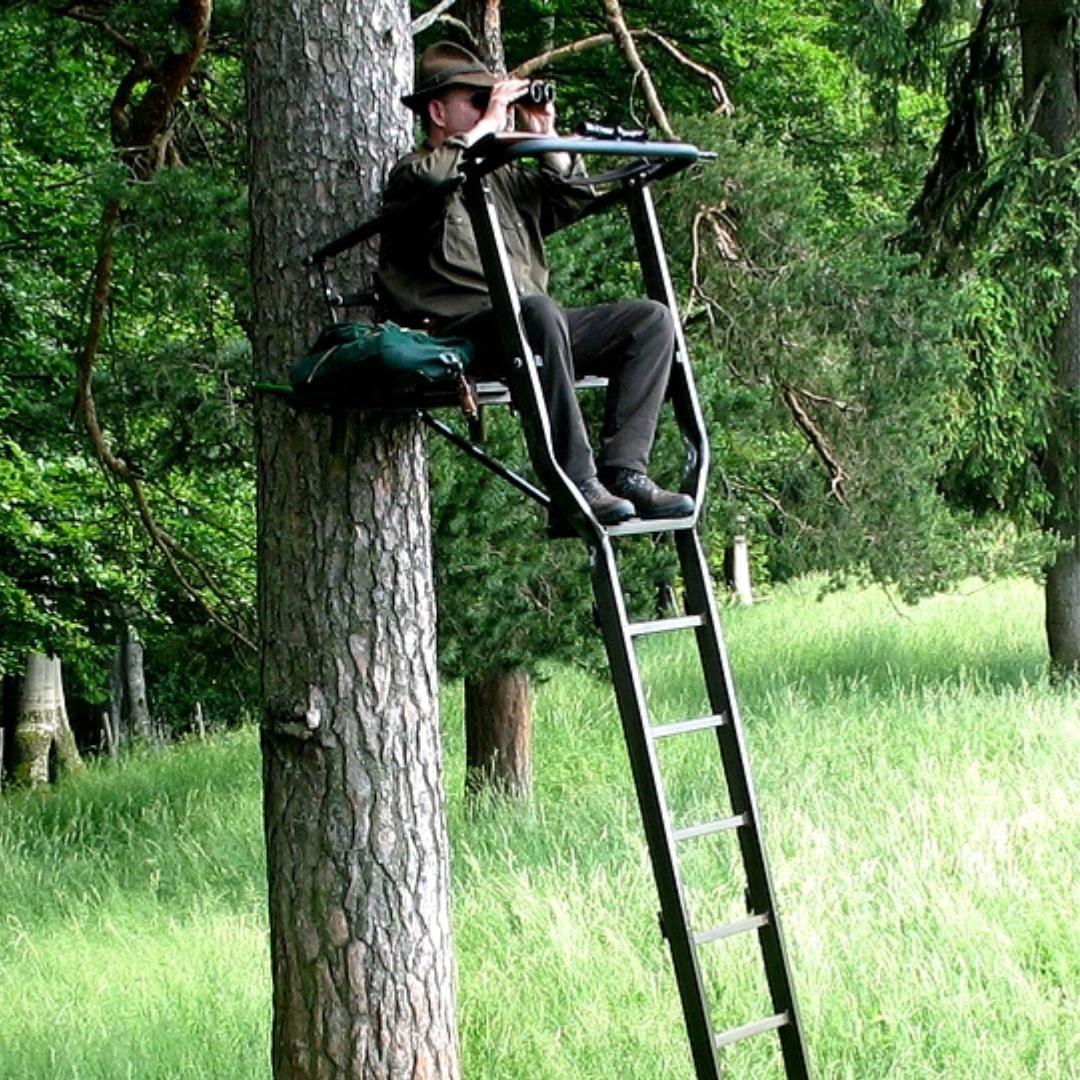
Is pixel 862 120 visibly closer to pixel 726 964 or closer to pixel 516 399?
pixel 726 964

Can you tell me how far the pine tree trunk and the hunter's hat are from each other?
15.3 m

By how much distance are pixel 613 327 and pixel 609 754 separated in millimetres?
8065

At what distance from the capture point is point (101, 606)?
58.7 ft

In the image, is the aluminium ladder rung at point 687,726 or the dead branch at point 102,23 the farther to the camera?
the dead branch at point 102,23

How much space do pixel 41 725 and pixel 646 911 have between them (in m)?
14.0

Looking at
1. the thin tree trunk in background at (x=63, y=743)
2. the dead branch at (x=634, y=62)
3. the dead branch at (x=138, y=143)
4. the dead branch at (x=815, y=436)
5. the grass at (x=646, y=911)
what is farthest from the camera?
the thin tree trunk in background at (x=63, y=743)

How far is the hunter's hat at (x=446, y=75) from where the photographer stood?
4.65 m

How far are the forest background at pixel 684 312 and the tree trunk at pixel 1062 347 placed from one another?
0.04m

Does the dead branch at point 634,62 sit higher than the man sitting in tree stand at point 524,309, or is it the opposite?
the dead branch at point 634,62

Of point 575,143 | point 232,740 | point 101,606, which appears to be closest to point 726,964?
point 575,143

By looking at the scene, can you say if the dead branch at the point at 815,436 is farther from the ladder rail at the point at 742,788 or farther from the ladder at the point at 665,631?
the ladder rail at the point at 742,788

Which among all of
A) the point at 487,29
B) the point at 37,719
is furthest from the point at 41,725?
the point at 487,29

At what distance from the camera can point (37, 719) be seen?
19.9 m

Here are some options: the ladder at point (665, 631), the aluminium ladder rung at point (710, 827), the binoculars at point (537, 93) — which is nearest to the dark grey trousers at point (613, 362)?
the ladder at point (665, 631)
